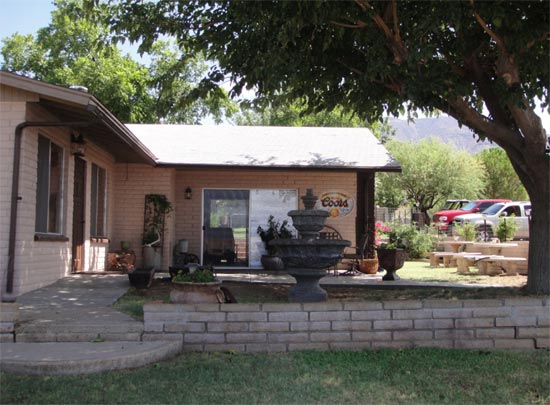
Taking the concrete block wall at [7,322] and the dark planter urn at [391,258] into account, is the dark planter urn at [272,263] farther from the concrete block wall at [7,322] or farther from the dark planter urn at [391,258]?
the concrete block wall at [7,322]

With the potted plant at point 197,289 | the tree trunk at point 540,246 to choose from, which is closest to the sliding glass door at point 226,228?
the potted plant at point 197,289

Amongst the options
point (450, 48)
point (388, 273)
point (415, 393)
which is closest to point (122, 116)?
point (388, 273)

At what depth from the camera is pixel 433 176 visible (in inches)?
1452

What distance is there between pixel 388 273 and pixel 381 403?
748 centimetres

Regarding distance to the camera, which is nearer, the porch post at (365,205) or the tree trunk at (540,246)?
the tree trunk at (540,246)

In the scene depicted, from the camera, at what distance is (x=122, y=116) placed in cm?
2622

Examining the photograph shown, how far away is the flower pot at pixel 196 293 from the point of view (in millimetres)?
6684

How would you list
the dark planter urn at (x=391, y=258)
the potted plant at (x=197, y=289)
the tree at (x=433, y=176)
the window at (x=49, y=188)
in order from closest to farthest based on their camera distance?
the potted plant at (x=197, y=289) < the window at (x=49, y=188) < the dark planter urn at (x=391, y=258) < the tree at (x=433, y=176)

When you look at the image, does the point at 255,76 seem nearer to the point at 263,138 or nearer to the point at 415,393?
the point at 415,393

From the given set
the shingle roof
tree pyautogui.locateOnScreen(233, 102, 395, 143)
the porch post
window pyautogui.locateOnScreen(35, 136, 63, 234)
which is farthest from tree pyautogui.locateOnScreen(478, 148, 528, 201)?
window pyautogui.locateOnScreen(35, 136, 63, 234)

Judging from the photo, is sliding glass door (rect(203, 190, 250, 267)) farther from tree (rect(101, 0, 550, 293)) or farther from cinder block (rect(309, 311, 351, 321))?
cinder block (rect(309, 311, 351, 321))

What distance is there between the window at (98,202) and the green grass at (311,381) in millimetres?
7510

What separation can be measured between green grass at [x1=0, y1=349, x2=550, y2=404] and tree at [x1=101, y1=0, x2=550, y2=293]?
296 centimetres

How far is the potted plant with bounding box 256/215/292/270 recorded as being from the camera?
1423 cm
